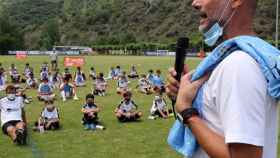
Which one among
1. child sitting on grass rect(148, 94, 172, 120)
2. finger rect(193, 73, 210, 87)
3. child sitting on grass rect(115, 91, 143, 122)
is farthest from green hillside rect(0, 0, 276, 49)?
finger rect(193, 73, 210, 87)

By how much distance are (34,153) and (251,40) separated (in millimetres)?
8454

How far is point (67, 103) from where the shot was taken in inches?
728

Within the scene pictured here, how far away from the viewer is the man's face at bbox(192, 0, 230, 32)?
6.35ft

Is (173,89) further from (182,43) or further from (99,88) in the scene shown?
(99,88)

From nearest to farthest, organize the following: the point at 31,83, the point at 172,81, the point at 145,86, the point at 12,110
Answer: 1. the point at 172,81
2. the point at 12,110
3. the point at 145,86
4. the point at 31,83

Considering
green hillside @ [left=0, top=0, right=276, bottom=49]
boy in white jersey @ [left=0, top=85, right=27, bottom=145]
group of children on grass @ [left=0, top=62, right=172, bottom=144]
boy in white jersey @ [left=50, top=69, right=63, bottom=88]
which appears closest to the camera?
boy in white jersey @ [left=0, top=85, right=27, bottom=145]

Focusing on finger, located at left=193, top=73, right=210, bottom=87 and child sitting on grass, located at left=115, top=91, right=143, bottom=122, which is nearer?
finger, located at left=193, top=73, right=210, bottom=87

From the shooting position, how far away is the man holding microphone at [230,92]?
169 cm

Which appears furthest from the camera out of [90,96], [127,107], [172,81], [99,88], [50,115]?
[99,88]

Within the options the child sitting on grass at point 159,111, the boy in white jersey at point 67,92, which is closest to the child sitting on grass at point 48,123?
the child sitting on grass at point 159,111

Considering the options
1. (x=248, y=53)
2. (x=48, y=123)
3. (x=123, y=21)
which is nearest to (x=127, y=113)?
(x=48, y=123)

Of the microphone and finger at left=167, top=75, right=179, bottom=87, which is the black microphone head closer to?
the microphone

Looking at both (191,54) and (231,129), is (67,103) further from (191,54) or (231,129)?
(191,54)

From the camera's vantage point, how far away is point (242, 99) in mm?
1679
